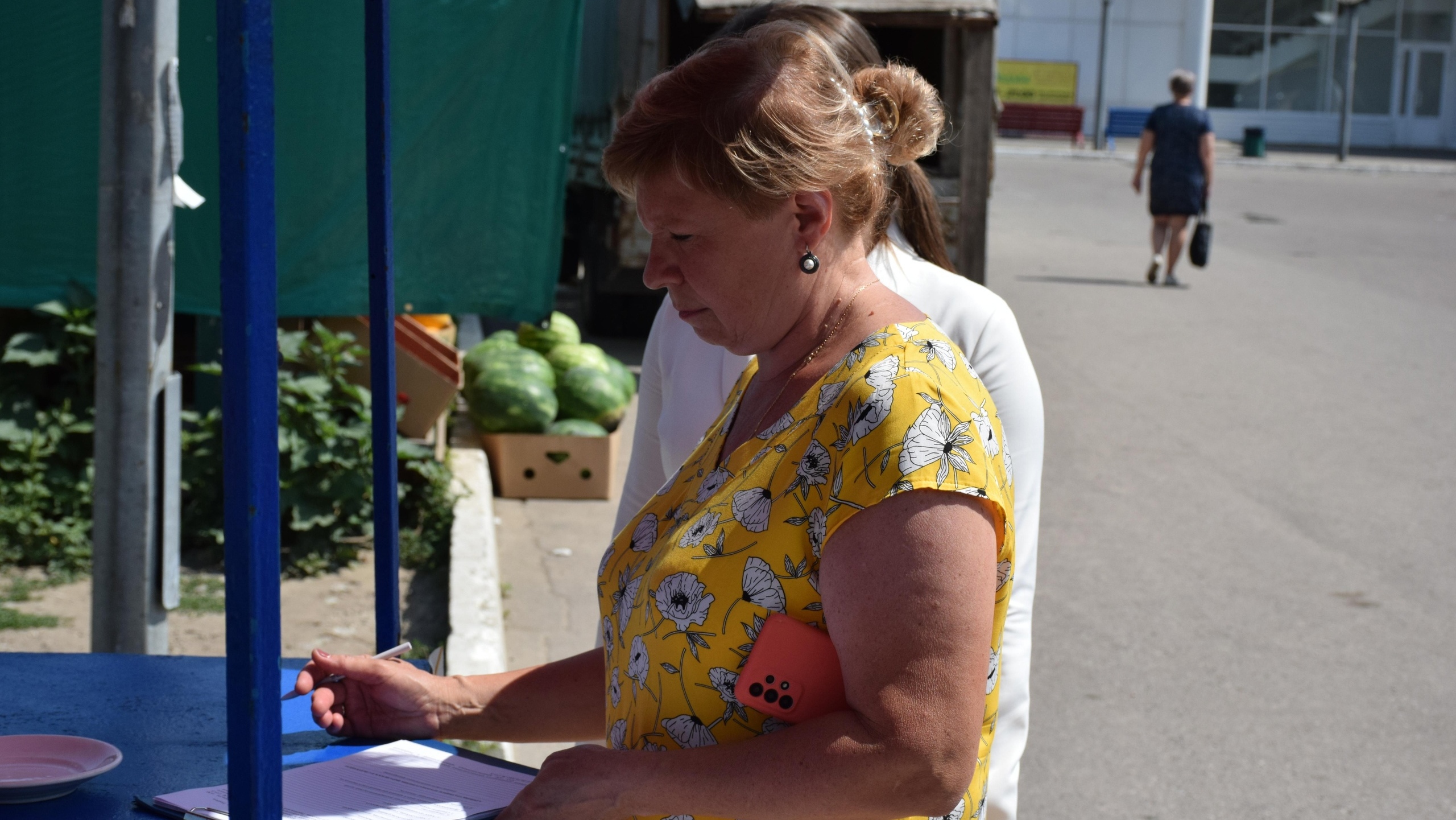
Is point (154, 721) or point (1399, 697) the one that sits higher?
point (154, 721)

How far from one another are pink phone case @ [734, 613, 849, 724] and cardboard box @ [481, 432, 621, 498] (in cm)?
507

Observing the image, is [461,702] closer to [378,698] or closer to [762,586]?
[378,698]

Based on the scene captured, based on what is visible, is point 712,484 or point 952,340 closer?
point 712,484

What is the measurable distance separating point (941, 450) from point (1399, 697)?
Answer: 12.7 ft

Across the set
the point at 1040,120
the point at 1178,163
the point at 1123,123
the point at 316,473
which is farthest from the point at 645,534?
the point at 1123,123

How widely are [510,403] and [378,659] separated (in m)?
4.49

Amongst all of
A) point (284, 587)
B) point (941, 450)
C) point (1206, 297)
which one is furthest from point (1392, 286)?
point (941, 450)

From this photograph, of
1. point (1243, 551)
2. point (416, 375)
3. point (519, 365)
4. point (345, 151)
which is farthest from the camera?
point (519, 365)

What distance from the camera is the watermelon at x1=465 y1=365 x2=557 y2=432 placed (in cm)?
643

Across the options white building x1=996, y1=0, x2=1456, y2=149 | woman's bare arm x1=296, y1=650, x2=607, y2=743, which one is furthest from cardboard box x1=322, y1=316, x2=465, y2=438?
white building x1=996, y1=0, x2=1456, y2=149

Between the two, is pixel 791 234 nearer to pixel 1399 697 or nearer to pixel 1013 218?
pixel 1399 697

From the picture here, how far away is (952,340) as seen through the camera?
2059mm

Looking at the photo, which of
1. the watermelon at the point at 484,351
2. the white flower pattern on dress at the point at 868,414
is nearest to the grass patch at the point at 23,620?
the watermelon at the point at 484,351

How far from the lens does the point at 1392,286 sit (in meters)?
13.5
